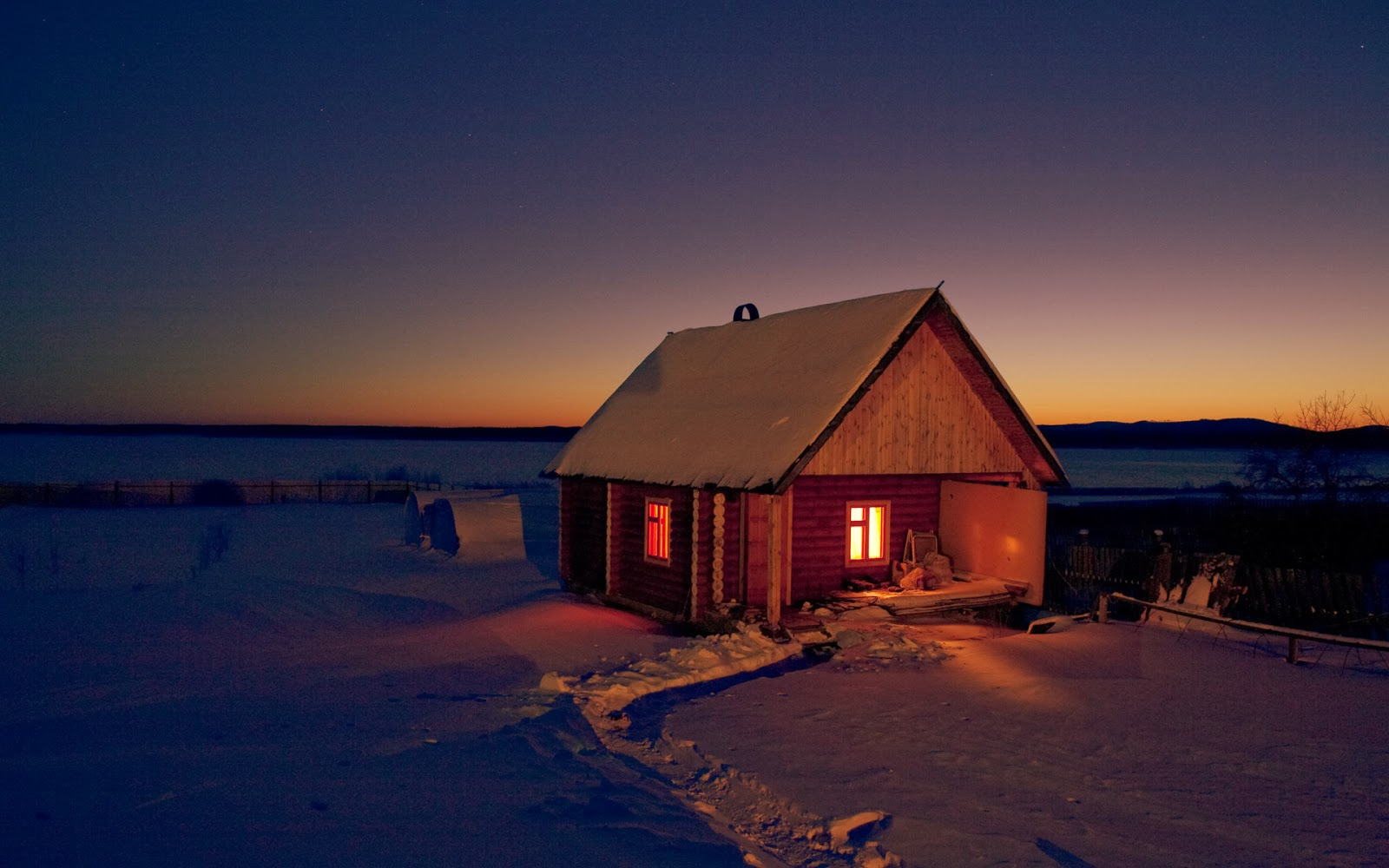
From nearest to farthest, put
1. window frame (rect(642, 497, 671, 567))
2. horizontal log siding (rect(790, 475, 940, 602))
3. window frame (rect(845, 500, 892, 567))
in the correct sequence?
window frame (rect(642, 497, 671, 567))
horizontal log siding (rect(790, 475, 940, 602))
window frame (rect(845, 500, 892, 567))

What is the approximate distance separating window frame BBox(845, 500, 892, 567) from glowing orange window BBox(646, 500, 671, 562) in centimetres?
370

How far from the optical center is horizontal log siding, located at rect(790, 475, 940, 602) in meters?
17.1

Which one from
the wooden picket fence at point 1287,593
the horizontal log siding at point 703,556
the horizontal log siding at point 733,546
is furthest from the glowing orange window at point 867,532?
the wooden picket fence at point 1287,593

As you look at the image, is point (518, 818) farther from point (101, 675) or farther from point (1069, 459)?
point (1069, 459)

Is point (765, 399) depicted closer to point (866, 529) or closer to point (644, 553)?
point (866, 529)

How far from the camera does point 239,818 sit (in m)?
6.57

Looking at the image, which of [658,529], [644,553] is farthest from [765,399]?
[644,553]

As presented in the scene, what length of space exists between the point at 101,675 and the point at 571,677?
743 centimetres

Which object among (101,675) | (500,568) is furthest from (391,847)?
(500,568)

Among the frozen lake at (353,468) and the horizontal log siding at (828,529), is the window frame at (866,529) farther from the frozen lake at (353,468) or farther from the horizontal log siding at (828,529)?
the frozen lake at (353,468)

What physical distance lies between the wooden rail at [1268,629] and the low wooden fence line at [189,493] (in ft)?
136

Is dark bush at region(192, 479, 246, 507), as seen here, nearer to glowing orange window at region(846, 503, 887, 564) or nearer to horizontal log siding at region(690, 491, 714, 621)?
horizontal log siding at region(690, 491, 714, 621)

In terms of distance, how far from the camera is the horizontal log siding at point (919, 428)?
15156mm

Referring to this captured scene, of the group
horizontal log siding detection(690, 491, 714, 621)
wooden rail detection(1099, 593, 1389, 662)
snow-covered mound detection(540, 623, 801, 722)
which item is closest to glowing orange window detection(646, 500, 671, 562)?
horizontal log siding detection(690, 491, 714, 621)
